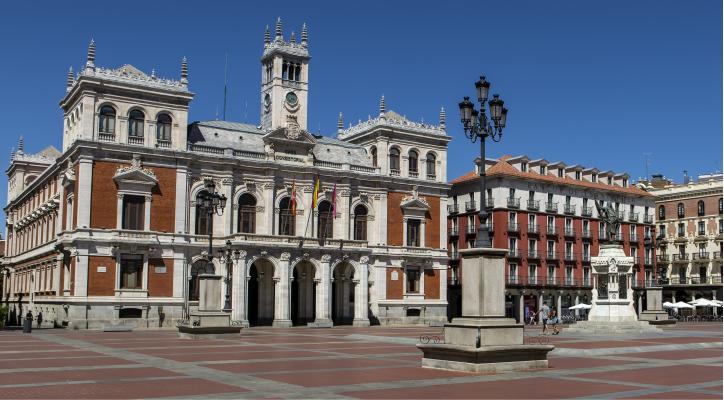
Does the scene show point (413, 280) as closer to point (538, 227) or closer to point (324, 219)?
point (324, 219)

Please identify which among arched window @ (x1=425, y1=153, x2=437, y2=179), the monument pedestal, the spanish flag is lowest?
the monument pedestal

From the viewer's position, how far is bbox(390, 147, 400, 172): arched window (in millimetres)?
73312

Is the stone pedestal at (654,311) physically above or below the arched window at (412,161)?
below

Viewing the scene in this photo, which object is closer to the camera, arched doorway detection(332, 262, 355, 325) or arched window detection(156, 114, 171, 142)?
arched window detection(156, 114, 171, 142)

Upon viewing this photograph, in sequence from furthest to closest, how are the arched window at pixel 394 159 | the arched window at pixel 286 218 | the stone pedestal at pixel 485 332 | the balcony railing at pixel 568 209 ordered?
the balcony railing at pixel 568 209 < the arched window at pixel 394 159 < the arched window at pixel 286 218 < the stone pedestal at pixel 485 332

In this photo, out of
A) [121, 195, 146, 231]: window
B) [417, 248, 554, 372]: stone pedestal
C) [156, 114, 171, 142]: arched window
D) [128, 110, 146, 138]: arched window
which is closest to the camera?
[417, 248, 554, 372]: stone pedestal

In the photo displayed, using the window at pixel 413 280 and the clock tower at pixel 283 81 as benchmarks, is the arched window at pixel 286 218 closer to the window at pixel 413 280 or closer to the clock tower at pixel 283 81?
the clock tower at pixel 283 81

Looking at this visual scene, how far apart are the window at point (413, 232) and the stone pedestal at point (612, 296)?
24.6 metres

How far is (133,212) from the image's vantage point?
59.5m

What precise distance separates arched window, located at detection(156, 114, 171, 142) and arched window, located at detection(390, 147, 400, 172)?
20.9 metres

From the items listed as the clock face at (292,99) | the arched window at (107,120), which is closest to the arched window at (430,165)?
the clock face at (292,99)

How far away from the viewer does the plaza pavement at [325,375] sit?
59.7 ft

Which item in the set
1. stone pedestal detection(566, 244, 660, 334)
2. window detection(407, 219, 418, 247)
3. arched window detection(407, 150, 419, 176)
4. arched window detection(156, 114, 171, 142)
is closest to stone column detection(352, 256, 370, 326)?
window detection(407, 219, 418, 247)

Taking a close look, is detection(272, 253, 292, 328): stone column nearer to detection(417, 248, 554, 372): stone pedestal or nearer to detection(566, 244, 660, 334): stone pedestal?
detection(566, 244, 660, 334): stone pedestal
